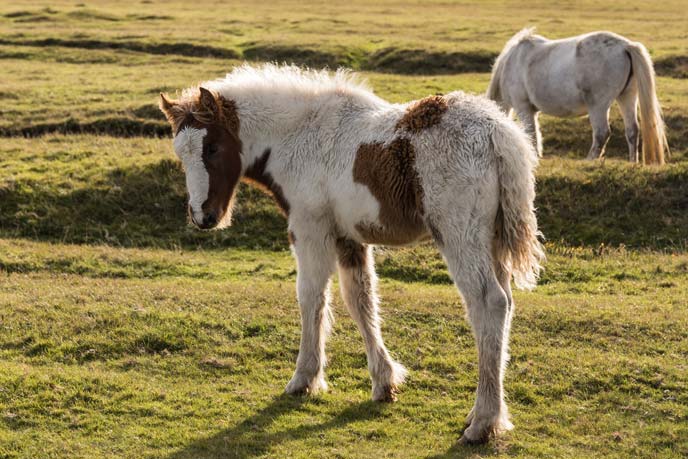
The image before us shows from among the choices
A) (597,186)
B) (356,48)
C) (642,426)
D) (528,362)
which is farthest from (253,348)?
(356,48)

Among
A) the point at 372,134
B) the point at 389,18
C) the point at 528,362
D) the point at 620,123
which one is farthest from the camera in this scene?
the point at 389,18

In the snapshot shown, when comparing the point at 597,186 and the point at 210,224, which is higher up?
the point at 210,224

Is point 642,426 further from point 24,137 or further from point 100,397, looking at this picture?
point 24,137

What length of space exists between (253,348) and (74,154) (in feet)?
32.1

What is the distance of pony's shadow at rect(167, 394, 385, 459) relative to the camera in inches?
297

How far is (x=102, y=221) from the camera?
15.6 meters

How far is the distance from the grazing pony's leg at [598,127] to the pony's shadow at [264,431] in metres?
11.1

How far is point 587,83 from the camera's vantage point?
17922 mm

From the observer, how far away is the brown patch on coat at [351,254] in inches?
337

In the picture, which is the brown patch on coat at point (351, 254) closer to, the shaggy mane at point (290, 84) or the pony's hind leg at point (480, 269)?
the pony's hind leg at point (480, 269)

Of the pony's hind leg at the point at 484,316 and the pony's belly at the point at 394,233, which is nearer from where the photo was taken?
the pony's hind leg at the point at 484,316

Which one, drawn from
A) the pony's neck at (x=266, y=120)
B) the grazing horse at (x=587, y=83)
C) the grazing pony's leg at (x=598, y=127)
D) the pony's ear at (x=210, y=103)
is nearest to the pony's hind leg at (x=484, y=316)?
the pony's neck at (x=266, y=120)

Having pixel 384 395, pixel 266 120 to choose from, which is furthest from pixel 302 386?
pixel 266 120

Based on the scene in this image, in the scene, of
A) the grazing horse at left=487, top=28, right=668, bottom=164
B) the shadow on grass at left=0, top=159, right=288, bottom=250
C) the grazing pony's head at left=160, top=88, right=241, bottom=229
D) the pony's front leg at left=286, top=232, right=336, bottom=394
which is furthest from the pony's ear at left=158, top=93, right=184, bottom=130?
the grazing horse at left=487, top=28, right=668, bottom=164
